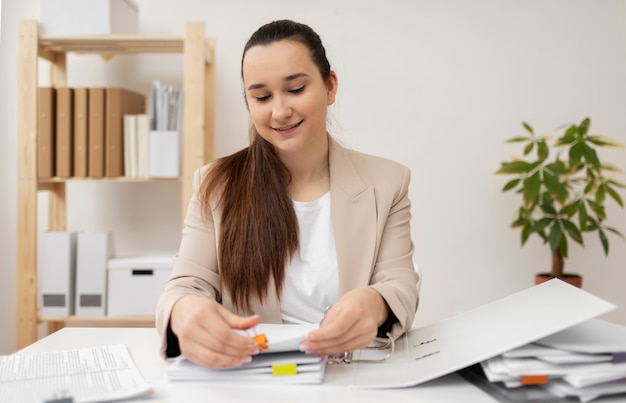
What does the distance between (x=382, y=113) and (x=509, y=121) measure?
1.92 feet

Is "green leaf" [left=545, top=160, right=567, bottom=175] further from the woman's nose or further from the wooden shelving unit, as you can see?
the woman's nose

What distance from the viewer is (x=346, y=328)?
1.10 metres

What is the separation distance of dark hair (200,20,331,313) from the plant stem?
1764mm

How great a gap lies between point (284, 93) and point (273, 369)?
23.9 inches

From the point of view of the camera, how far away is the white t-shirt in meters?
1.53

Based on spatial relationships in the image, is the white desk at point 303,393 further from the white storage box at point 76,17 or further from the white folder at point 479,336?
the white storage box at point 76,17


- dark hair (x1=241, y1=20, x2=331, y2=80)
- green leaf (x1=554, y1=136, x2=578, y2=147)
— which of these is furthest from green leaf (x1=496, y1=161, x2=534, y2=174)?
dark hair (x1=241, y1=20, x2=331, y2=80)

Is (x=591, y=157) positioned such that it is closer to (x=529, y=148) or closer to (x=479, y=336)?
(x=529, y=148)

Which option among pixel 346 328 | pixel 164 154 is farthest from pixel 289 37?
pixel 164 154

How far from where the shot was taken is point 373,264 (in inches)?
58.8

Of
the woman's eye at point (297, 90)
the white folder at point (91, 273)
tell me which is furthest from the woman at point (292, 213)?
the white folder at point (91, 273)

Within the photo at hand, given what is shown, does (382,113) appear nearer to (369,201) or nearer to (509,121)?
(509,121)

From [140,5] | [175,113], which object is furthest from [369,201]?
[140,5]

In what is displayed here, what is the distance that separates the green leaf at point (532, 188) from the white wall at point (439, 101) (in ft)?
1.15
